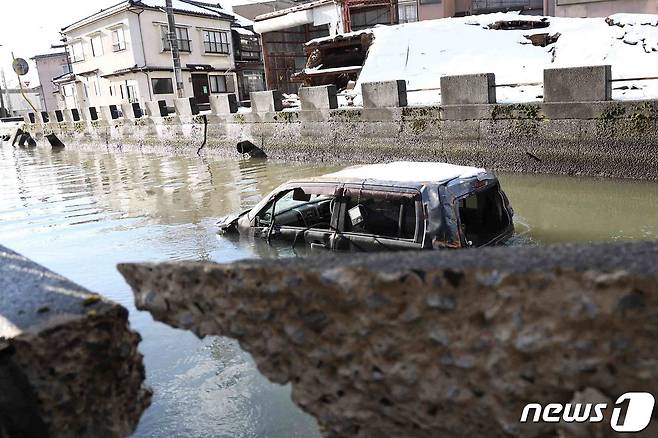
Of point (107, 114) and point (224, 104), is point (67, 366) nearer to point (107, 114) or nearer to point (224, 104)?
point (224, 104)

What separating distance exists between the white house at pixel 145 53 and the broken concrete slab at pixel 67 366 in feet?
117

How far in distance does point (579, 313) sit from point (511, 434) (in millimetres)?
532

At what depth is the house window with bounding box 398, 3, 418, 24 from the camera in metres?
30.8

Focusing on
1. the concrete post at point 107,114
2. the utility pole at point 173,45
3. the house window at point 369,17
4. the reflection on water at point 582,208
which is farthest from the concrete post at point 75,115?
the reflection on water at point 582,208

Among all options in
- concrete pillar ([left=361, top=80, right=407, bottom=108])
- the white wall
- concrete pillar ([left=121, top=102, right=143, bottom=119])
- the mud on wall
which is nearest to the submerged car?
the mud on wall

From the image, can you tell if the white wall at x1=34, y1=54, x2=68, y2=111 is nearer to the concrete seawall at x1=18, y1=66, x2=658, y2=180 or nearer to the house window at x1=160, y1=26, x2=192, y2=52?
the house window at x1=160, y1=26, x2=192, y2=52

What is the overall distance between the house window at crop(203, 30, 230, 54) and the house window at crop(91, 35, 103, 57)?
23.9 feet

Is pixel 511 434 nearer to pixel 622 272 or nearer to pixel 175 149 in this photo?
pixel 622 272

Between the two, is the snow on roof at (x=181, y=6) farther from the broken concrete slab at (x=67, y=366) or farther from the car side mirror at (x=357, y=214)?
the broken concrete slab at (x=67, y=366)

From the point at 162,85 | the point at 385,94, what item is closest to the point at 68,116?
the point at 162,85

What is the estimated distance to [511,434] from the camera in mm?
1869

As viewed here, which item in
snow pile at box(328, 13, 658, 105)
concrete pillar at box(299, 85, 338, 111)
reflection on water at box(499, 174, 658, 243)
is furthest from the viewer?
concrete pillar at box(299, 85, 338, 111)

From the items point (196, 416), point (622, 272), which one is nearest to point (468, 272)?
point (622, 272)

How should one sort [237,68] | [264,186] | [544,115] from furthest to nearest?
[237,68] < [264,186] < [544,115]
